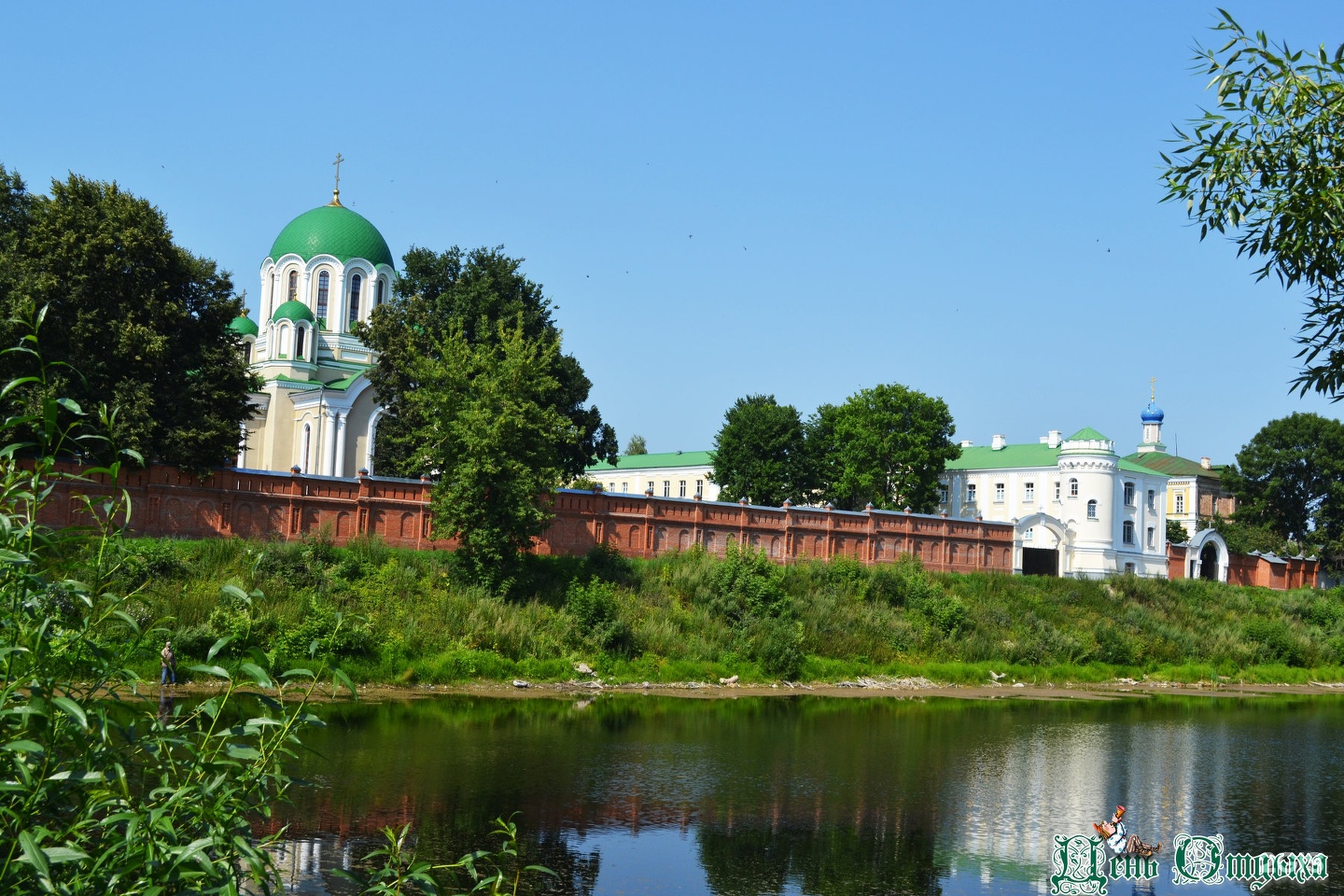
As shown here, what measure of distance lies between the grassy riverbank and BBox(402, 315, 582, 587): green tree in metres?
1.40

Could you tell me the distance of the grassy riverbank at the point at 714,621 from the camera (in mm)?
29125

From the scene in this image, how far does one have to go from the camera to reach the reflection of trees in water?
520 inches

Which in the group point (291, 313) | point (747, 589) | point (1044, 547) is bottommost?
point (747, 589)

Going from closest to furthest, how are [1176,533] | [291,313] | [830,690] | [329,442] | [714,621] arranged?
[830,690] < [714,621] < [329,442] < [291,313] < [1176,533]

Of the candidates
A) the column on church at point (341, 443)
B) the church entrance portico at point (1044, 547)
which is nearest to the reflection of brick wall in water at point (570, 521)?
the church entrance portico at point (1044, 547)

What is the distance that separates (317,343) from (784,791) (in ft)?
141

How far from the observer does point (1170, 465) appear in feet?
293

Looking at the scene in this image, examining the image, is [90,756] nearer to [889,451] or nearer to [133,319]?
[133,319]

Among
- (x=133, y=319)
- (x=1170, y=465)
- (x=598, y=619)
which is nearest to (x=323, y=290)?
(x=133, y=319)

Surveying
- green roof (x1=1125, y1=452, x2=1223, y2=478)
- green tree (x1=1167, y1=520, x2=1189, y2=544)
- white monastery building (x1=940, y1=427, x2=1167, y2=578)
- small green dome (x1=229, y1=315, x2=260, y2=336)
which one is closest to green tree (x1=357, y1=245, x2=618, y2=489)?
small green dome (x1=229, y1=315, x2=260, y2=336)

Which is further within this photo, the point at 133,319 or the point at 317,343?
A: the point at 317,343

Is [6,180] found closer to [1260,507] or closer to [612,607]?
[612,607]

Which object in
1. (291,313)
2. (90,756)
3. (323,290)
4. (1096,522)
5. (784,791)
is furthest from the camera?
(1096,522)

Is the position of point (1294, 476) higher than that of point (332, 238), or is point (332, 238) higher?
point (332, 238)
